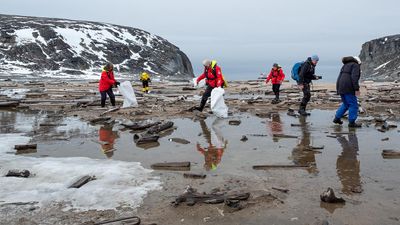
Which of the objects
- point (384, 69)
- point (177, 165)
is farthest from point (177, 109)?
point (384, 69)

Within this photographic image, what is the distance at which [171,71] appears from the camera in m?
103

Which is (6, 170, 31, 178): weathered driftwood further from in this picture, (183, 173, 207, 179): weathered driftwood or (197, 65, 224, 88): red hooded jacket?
(197, 65, 224, 88): red hooded jacket

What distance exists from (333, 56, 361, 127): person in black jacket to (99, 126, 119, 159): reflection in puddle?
208 inches

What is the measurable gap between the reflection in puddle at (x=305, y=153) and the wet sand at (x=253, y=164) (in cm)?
1

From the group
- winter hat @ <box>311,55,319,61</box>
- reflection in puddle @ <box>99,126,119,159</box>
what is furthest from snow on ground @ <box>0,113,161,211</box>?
winter hat @ <box>311,55,319,61</box>

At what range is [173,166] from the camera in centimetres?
591

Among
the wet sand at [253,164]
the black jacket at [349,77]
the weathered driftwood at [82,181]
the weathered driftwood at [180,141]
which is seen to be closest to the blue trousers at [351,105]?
the black jacket at [349,77]

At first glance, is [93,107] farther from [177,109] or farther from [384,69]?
[384,69]

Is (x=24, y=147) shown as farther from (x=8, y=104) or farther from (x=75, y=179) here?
(x=8, y=104)

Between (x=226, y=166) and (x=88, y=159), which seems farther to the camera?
(x=88, y=159)

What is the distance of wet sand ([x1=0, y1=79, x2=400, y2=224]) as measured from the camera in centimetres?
405

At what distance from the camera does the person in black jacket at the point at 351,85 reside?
9586 mm

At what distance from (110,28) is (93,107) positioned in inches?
4368

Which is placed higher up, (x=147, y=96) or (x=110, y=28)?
(x=110, y=28)
